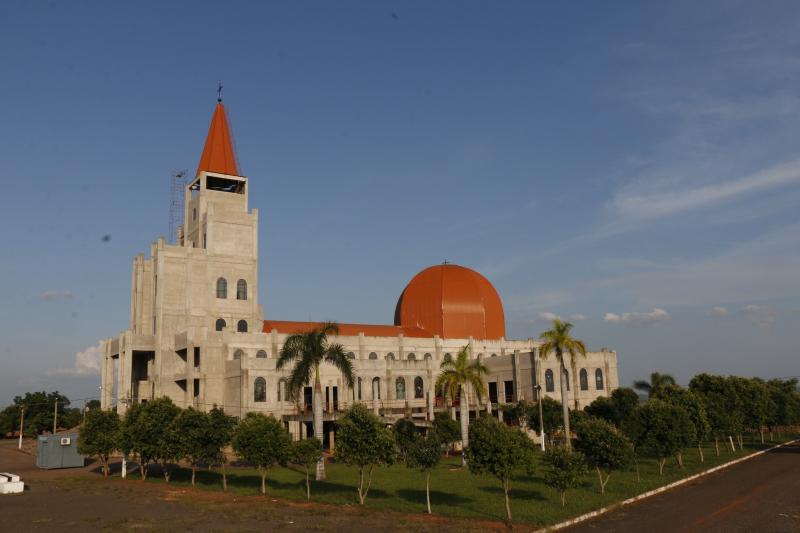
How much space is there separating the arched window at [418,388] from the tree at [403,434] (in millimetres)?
10457

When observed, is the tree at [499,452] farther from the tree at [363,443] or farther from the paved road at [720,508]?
the tree at [363,443]

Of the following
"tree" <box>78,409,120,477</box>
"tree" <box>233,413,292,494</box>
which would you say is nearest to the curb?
"tree" <box>233,413,292,494</box>

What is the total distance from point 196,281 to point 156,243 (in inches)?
233

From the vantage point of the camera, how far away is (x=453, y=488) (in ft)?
115

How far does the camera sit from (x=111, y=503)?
105ft

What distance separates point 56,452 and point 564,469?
3927 centimetres

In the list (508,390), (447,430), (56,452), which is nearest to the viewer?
(56,452)

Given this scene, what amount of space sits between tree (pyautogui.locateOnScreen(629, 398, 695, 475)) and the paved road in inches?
97.9

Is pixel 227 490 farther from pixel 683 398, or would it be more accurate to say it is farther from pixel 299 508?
pixel 683 398

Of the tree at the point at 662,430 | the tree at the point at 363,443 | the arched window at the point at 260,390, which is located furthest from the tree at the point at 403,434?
the tree at the point at 662,430

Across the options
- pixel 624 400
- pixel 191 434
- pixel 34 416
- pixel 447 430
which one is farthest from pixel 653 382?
pixel 34 416

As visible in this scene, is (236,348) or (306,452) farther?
(236,348)

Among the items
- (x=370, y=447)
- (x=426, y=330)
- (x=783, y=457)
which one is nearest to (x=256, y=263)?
(x=426, y=330)

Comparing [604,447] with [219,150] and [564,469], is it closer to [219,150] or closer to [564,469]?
[564,469]
